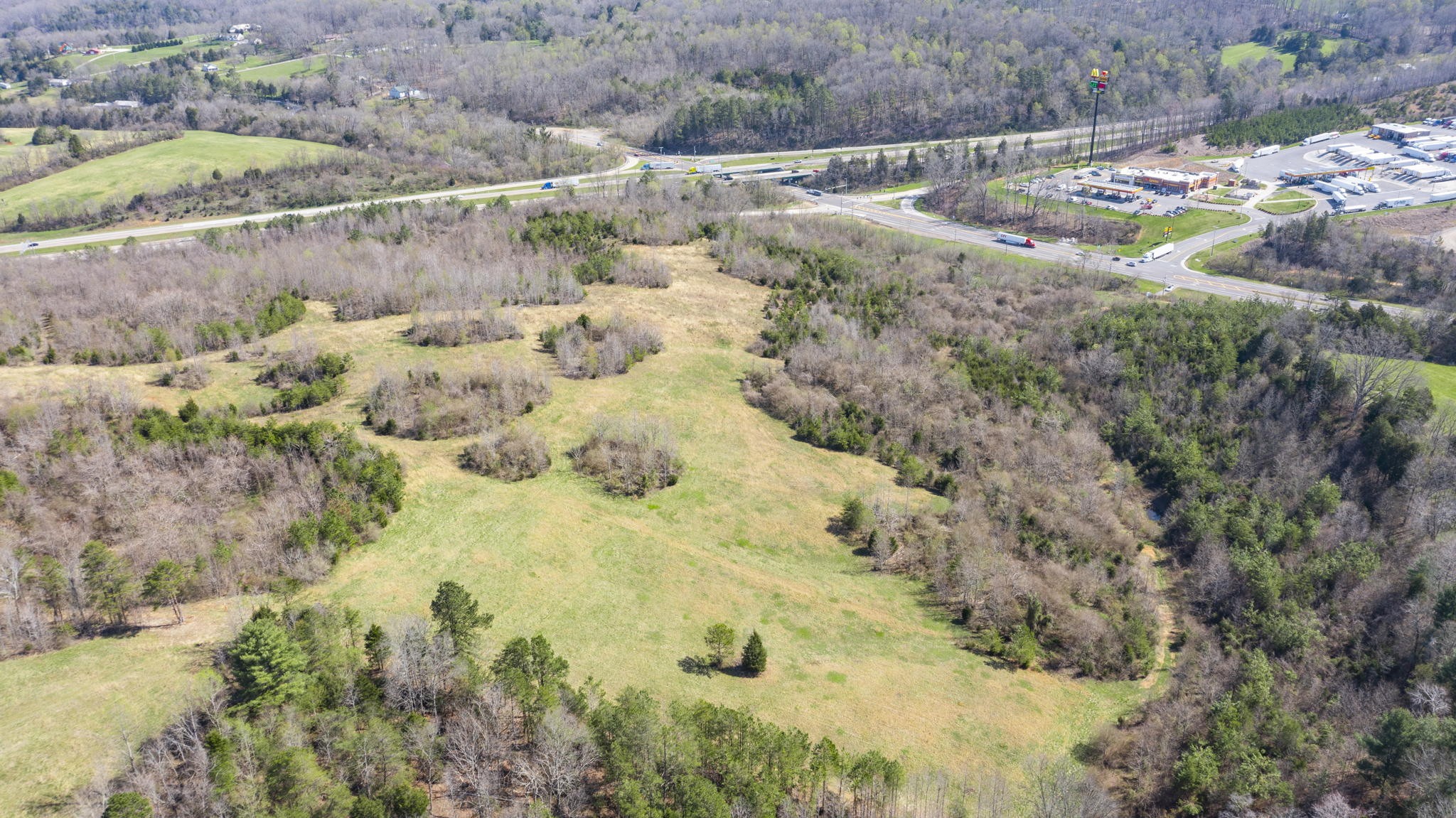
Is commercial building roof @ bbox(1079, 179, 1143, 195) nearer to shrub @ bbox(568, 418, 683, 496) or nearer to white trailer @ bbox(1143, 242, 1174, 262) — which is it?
white trailer @ bbox(1143, 242, 1174, 262)

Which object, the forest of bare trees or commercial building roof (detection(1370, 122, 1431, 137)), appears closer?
the forest of bare trees

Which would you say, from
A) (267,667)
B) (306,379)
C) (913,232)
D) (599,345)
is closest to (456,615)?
(267,667)

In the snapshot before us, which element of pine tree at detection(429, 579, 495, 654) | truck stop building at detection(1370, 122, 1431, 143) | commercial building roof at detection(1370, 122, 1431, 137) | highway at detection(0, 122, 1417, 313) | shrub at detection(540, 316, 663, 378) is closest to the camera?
pine tree at detection(429, 579, 495, 654)

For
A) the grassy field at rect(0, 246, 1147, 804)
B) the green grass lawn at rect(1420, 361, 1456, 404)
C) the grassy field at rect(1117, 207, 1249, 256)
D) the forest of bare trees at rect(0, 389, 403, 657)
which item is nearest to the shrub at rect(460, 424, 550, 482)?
the grassy field at rect(0, 246, 1147, 804)

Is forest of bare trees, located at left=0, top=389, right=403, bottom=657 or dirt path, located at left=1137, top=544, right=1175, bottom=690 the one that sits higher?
forest of bare trees, located at left=0, top=389, right=403, bottom=657

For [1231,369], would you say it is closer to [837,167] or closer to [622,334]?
[622,334]

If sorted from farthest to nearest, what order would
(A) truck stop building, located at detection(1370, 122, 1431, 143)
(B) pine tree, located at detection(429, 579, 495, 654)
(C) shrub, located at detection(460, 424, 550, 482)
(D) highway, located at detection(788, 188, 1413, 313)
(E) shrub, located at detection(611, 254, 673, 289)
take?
(A) truck stop building, located at detection(1370, 122, 1431, 143) < (D) highway, located at detection(788, 188, 1413, 313) < (E) shrub, located at detection(611, 254, 673, 289) < (C) shrub, located at detection(460, 424, 550, 482) < (B) pine tree, located at detection(429, 579, 495, 654)
